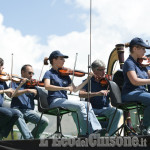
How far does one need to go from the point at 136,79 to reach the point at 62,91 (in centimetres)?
119

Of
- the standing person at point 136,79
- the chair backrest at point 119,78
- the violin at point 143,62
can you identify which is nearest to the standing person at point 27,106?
the chair backrest at point 119,78

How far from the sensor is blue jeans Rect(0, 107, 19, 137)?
4.60 m

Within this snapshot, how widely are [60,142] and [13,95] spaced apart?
2039 mm

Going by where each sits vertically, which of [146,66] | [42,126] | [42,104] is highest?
[146,66]

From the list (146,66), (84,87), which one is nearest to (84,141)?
(146,66)

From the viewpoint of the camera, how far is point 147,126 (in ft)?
13.5

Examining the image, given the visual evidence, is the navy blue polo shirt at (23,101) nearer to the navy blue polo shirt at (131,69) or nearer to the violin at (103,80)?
the violin at (103,80)

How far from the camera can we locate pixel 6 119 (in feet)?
15.2

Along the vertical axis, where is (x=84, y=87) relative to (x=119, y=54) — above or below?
below

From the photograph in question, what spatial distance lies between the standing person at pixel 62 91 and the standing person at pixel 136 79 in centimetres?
52

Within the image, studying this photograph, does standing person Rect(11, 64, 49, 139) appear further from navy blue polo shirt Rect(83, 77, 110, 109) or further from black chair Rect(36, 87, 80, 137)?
navy blue polo shirt Rect(83, 77, 110, 109)

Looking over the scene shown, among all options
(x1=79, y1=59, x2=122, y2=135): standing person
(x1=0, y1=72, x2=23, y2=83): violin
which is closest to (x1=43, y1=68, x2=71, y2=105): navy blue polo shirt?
(x1=79, y1=59, x2=122, y2=135): standing person

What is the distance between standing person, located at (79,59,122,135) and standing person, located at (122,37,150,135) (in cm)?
61

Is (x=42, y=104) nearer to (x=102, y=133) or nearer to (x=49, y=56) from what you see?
(x=49, y=56)
